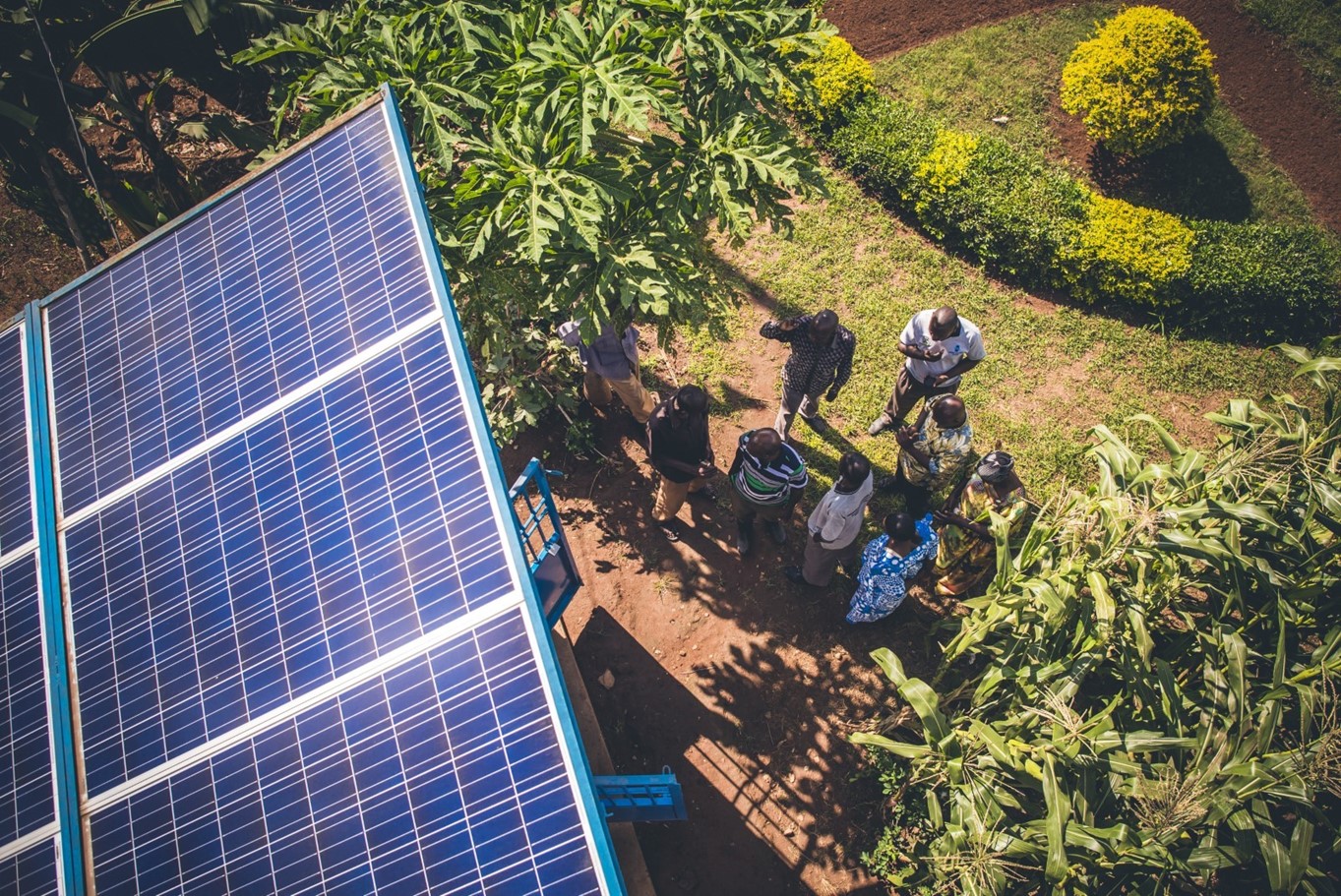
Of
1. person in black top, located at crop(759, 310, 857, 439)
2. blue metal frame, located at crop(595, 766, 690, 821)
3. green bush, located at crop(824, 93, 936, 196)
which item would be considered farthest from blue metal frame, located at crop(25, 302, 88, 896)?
green bush, located at crop(824, 93, 936, 196)

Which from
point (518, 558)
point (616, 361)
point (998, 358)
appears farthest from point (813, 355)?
point (518, 558)

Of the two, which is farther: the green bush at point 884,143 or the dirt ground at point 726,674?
the green bush at point 884,143

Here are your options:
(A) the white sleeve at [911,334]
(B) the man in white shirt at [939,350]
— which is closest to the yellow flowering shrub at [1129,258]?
(B) the man in white shirt at [939,350]

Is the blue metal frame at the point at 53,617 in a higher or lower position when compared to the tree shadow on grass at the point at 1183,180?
higher

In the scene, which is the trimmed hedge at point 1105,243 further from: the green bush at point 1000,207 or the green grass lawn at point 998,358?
the green grass lawn at point 998,358

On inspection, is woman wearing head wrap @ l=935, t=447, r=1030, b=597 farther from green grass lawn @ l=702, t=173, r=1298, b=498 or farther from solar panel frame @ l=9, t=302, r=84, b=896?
solar panel frame @ l=9, t=302, r=84, b=896
